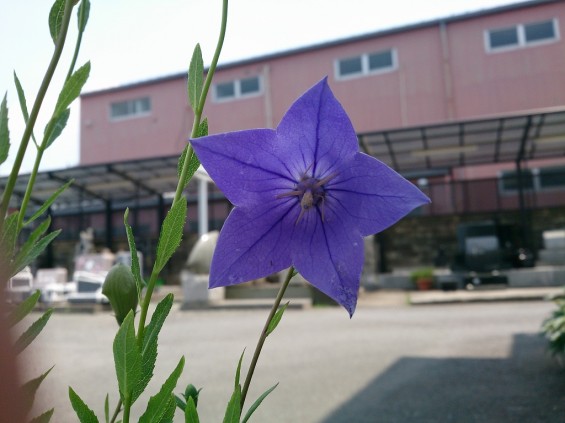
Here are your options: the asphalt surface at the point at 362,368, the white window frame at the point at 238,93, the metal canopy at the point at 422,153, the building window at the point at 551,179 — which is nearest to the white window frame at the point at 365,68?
the white window frame at the point at 238,93

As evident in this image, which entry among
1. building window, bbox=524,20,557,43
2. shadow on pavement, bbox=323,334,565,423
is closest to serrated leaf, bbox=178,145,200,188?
shadow on pavement, bbox=323,334,565,423

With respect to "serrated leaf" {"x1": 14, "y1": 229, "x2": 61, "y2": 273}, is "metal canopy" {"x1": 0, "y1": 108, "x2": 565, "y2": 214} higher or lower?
higher

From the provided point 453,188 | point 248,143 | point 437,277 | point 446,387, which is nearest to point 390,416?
point 446,387

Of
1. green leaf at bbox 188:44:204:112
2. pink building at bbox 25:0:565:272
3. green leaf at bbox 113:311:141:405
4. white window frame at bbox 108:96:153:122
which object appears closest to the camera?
green leaf at bbox 113:311:141:405

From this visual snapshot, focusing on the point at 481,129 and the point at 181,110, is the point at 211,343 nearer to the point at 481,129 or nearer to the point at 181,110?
the point at 481,129

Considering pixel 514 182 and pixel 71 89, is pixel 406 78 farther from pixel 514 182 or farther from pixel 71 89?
pixel 71 89

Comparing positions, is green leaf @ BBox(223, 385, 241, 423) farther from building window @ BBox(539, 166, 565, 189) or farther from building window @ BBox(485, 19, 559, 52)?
building window @ BBox(485, 19, 559, 52)

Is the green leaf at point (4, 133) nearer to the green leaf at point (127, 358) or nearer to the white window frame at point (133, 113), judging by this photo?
the green leaf at point (127, 358)
